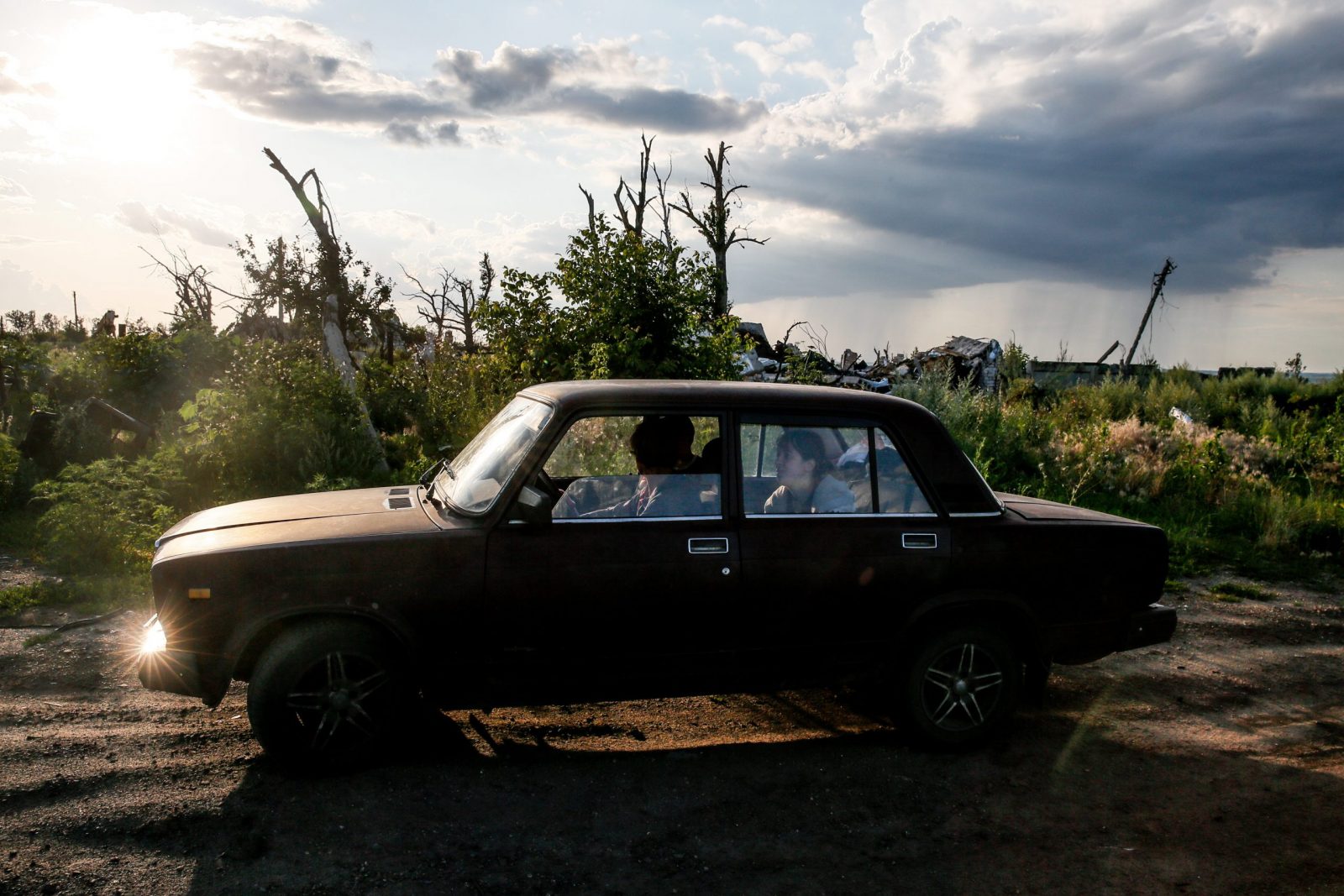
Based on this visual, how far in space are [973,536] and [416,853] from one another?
3.10 meters

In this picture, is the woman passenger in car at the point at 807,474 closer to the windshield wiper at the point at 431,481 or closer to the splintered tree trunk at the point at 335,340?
the windshield wiper at the point at 431,481

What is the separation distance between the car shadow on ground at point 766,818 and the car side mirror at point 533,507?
1300 mm

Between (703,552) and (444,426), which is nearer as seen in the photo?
(703,552)

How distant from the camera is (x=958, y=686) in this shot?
5.10 metres

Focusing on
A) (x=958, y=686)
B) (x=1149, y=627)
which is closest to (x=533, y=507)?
(x=958, y=686)

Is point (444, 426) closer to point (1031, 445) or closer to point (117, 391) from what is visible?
point (117, 391)

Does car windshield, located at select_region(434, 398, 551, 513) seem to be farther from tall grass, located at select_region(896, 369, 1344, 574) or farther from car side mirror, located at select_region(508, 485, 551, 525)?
tall grass, located at select_region(896, 369, 1344, 574)

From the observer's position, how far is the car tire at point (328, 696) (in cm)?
429

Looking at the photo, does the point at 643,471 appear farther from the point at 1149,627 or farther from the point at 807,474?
the point at 1149,627

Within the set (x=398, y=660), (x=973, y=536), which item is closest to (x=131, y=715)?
(x=398, y=660)

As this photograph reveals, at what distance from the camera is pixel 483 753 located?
4941 mm

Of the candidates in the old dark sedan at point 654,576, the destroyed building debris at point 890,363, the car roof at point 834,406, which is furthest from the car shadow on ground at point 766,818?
the destroyed building debris at point 890,363

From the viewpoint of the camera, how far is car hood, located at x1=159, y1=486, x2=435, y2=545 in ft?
15.4

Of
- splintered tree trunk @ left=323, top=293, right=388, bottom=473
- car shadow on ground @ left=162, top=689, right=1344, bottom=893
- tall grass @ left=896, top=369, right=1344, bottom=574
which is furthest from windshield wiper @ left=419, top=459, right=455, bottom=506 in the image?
splintered tree trunk @ left=323, top=293, right=388, bottom=473
